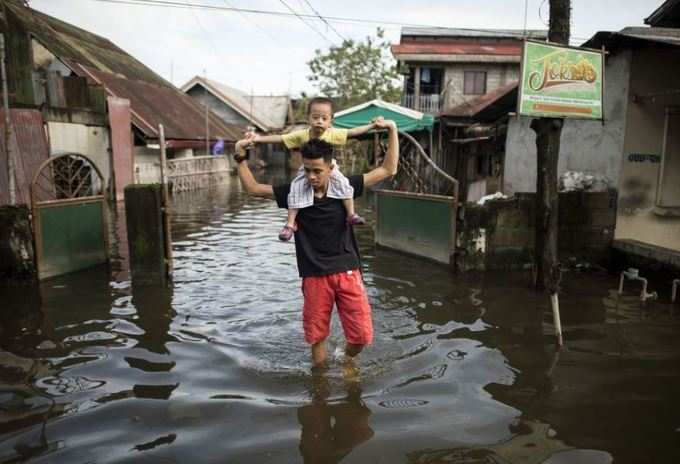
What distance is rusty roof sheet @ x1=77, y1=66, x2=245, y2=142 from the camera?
1956cm

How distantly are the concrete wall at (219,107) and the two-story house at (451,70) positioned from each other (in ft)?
50.4

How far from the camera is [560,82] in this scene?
6246 millimetres

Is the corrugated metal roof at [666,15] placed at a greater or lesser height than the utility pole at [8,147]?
greater

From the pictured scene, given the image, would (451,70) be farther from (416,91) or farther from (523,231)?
(523,231)

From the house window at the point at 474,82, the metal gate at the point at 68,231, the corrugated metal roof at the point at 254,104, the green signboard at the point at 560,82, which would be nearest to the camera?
the green signboard at the point at 560,82

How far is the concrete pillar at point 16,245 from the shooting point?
7.04 metres

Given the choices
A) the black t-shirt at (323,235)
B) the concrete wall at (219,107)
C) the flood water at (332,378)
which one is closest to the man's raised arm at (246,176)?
the black t-shirt at (323,235)

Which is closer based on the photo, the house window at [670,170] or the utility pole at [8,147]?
the house window at [670,170]

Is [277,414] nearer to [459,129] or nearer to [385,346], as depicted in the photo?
[385,346]

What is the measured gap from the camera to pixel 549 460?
3170mm

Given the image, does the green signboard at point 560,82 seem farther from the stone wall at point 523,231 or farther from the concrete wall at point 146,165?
the concrete wall at point 146,165

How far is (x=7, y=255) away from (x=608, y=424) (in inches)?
288

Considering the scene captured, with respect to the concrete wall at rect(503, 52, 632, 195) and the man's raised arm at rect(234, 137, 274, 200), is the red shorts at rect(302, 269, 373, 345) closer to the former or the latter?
the man's raised arm at rect(234, 137, 274, 200)

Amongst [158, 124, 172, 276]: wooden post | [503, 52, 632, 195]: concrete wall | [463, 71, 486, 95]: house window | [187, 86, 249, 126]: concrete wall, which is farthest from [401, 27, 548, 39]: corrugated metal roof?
[158, 124, 172, 276]: wooden post
